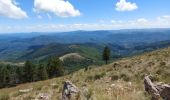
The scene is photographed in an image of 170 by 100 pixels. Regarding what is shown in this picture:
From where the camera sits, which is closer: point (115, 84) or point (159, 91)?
point (159, 91)

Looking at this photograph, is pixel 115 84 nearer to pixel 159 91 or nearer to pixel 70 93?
pixel 70 93

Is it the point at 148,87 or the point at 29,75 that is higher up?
the point at 148,87

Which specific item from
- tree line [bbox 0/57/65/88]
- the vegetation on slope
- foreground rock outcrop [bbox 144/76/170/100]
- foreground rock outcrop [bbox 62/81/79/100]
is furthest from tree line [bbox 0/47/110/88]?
foreground rock outcrop [bbox 144/76/170/100]

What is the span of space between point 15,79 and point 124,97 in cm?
12432

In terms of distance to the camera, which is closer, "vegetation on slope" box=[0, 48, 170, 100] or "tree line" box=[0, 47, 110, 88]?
"vegetation on slope" box=[0, 48, 170, 100]

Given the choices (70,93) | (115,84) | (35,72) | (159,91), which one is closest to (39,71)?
(35,72)

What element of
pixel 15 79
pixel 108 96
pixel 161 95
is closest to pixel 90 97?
pixel 108 96

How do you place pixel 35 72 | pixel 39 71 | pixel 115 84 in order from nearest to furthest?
1. pixel 115 84
2. pixel 39 71
3. pixel 35 72

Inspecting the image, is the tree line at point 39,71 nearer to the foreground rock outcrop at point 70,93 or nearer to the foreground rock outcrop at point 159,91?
the foreground rock outcrop at point 70,93

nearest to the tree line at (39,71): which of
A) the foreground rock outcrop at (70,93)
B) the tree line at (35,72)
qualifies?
the tree line at (35,72)

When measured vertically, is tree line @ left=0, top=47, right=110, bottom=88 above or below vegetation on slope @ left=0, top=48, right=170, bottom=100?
below

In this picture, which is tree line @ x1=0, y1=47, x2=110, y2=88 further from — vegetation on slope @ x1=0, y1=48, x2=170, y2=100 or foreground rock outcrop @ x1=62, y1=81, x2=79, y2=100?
foreground rock outcrop @ x1=62, y1=81, x2=79, y2=100

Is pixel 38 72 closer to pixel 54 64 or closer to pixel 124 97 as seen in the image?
pixel 54 64

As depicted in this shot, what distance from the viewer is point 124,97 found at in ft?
27.0
